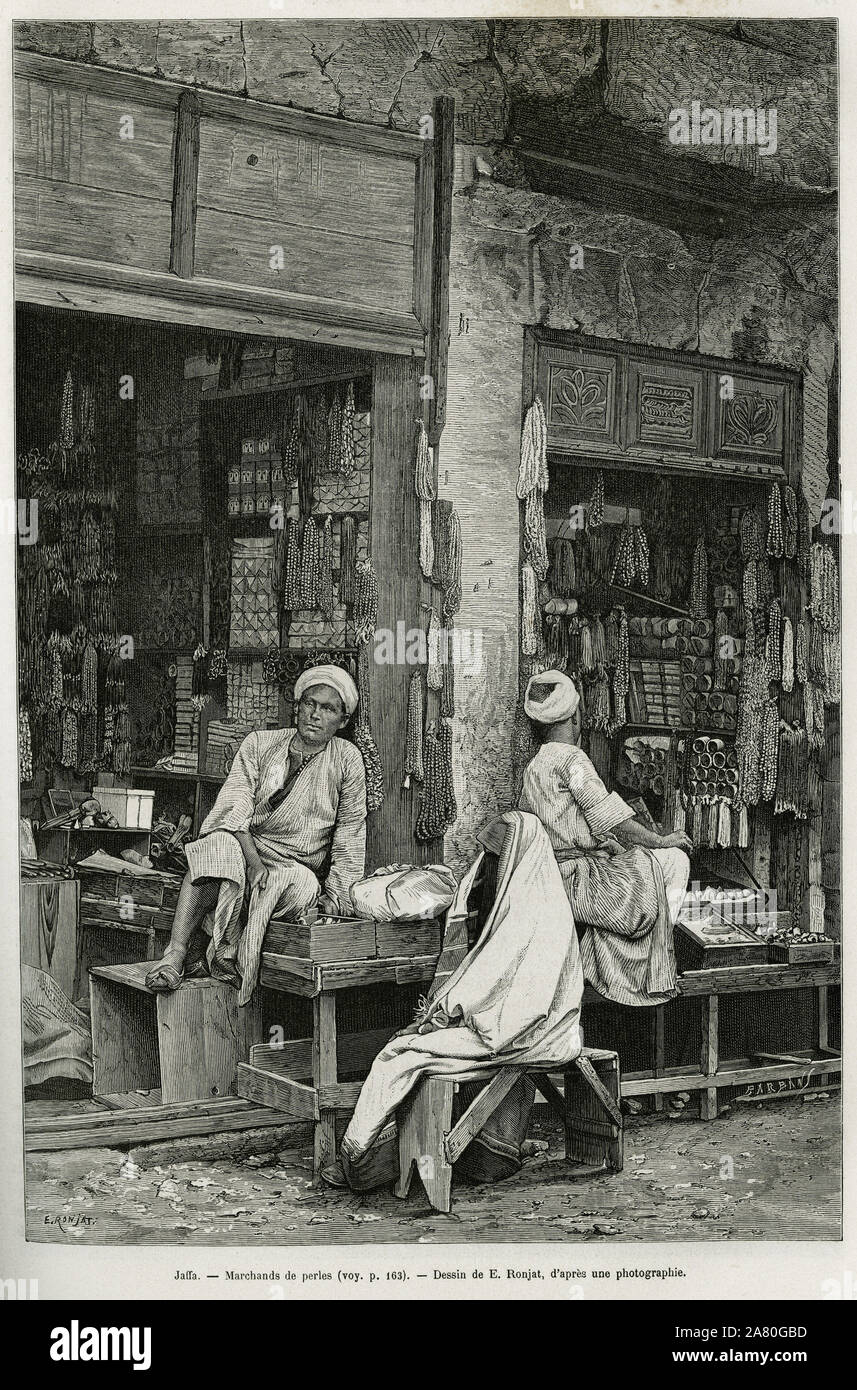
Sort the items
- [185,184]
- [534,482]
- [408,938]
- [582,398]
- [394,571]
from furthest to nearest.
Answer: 1. [582,398]
2. [534,482]
3. [394,571]
4. [408,938]
5. [185,184]

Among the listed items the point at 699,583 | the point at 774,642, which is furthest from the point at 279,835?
the point at 774,642

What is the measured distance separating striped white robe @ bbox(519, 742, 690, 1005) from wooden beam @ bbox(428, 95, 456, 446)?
4.10 feet

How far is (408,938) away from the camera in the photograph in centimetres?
510

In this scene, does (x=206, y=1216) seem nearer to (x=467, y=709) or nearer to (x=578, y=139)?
(x=467, y=709)

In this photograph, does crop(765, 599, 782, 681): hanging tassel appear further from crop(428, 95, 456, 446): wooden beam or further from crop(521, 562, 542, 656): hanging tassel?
crop(428, 95, 456, 446): wooden beam

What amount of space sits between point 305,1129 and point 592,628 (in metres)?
1.99

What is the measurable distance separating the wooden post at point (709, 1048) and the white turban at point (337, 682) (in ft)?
5.27

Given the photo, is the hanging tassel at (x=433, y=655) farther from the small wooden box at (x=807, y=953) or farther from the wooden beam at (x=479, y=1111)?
the small wooden box at (x=807, y=953)

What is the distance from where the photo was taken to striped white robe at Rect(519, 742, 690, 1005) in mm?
5188

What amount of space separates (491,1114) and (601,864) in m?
0.92

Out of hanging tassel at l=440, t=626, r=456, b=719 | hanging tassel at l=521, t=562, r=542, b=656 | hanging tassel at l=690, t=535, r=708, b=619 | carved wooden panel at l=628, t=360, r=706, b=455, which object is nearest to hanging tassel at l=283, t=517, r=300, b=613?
hanging tassel at l=440, t=626, r=456, b=719

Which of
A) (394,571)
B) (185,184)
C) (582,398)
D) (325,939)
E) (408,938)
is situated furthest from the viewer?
(582,398)
